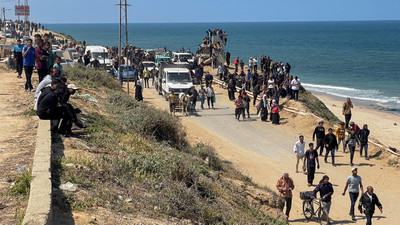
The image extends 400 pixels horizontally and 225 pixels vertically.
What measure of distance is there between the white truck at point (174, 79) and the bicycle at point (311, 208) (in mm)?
14430

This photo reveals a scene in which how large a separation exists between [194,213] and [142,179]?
1367 millimetres

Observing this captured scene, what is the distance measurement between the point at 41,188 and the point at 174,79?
2096cm

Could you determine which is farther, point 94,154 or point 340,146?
point 340,146

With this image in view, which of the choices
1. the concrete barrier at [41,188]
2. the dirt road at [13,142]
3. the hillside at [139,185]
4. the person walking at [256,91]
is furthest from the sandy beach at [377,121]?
the concrete barrier at [41,188]

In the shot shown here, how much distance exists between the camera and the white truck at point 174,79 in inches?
1045

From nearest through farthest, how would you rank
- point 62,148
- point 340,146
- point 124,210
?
point 124,210
point 62,148
point 340,146

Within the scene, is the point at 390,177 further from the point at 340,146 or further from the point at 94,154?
the point at 94,154

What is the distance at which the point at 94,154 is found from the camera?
9812 millimetres

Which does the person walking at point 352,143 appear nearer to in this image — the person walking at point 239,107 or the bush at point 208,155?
the bush at point 208,155

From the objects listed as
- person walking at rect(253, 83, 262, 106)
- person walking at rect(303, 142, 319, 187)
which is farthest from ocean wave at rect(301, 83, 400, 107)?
person walking at rect(303, 142, 319, 187)

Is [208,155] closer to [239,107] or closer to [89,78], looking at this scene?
[239,107]

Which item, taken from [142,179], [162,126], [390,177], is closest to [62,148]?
[142,179]

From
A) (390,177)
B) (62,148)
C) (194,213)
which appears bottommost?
(390,177)

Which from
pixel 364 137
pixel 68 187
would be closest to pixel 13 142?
pixel 68 187
